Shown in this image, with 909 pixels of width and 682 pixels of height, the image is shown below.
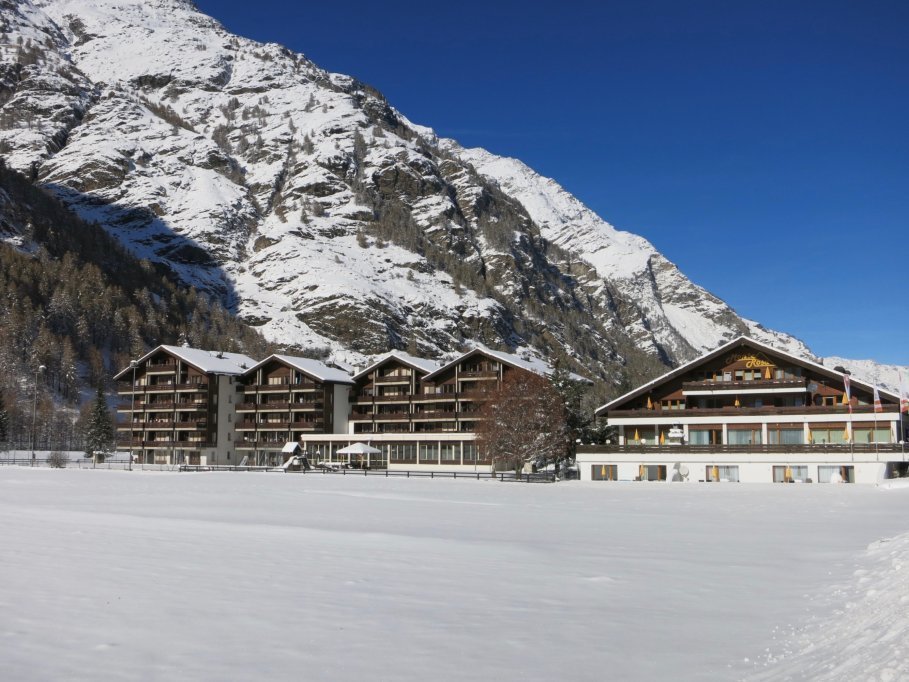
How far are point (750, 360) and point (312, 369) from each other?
53.2m

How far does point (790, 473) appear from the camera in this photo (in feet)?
209

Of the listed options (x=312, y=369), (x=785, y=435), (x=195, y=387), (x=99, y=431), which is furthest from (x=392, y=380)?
(x=785, y=435)

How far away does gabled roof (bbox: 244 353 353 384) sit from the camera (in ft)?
335

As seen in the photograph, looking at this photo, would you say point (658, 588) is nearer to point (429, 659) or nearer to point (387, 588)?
point (387, 588)

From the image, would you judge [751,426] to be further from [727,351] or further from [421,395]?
[421,395]

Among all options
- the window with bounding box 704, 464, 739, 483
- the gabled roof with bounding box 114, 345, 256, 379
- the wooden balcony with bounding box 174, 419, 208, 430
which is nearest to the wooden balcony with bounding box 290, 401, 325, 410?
the gabled roof with bounding box 114, 345, 256, 379

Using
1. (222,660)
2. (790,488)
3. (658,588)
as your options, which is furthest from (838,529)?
(790,488)

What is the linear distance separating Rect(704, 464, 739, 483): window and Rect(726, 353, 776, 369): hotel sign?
1090 cm

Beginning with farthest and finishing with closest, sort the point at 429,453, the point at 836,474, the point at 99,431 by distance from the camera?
the point at 99,431
the point at 429,453
the point at 836,474

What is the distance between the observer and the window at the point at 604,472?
69375 mm

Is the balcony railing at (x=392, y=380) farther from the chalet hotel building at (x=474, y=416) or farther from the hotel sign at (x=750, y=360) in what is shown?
the hotel sign at (x=750, y=360)

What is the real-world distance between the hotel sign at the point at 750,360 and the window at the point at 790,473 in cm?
1107

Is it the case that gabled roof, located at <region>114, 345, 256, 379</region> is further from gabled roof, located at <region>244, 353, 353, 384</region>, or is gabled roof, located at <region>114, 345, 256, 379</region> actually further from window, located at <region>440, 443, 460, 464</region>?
window, located at <region>440, 443, 460, 464</region>

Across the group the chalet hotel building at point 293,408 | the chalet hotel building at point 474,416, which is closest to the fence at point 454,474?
the chalet hotel building at point 474,416
